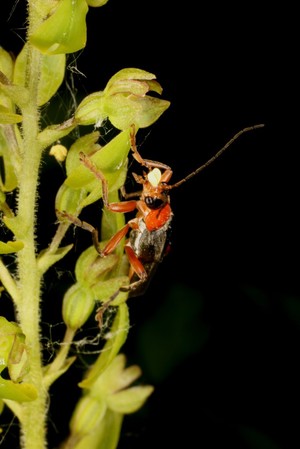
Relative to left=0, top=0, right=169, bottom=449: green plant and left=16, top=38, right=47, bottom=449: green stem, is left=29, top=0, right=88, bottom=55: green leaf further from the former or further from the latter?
left=16, top=38, right=47, bottom=449: green stem

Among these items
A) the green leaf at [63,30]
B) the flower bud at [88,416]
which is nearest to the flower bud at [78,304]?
the flower bud at [88,416]

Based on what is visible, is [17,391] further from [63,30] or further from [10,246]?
[63,30]

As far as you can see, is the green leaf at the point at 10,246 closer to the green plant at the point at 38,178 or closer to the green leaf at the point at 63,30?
the green plant at the point at 38,178

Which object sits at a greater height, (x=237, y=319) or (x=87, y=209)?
(x=87, y=209)

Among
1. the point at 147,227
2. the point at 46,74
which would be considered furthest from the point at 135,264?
the point at 46,74

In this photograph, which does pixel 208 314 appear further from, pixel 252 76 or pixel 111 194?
pixel 111 194

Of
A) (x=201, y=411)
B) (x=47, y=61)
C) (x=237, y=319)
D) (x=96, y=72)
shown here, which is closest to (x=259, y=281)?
(x=237, y=319)
